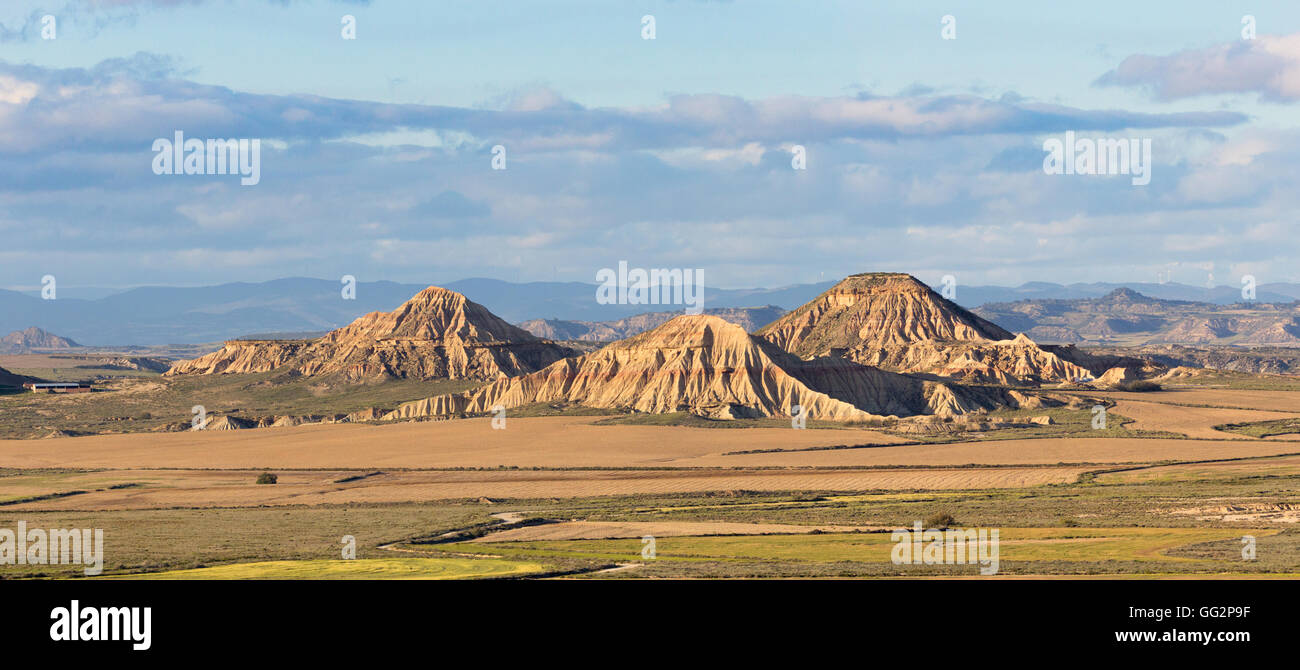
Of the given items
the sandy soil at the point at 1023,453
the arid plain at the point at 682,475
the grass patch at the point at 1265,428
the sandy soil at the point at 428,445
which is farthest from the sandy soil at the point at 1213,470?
the sandy soil at the point at 428,445

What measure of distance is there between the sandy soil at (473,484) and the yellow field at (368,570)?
128 ft

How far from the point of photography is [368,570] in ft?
172

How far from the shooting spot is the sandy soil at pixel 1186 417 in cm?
14888


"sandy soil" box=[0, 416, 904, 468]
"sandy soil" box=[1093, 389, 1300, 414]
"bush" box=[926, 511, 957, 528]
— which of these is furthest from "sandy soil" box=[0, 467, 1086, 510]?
"sandy soil" box=[1093, 389, 1300, 414]

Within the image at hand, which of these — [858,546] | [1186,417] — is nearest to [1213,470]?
[858,546]

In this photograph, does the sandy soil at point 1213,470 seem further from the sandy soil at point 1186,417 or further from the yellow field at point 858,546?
the yellow field at point 858,546

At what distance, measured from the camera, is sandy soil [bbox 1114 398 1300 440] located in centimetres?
14888

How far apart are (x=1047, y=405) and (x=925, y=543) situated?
388 ft

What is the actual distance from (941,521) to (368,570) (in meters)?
33.6

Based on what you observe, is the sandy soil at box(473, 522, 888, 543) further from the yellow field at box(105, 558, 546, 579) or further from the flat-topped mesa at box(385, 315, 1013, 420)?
the flat-topped mesa at box(385, 315, 1013, 420)
